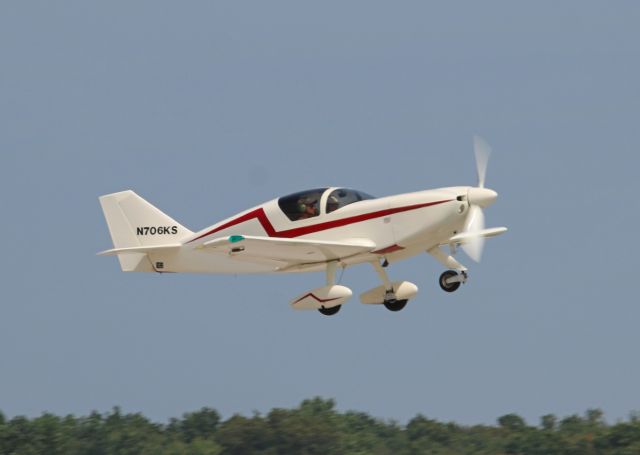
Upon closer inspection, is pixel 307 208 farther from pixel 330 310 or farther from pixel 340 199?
pixel 330 310

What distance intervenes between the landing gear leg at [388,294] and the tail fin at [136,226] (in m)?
4.75

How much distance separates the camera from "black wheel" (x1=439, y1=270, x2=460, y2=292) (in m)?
27.0

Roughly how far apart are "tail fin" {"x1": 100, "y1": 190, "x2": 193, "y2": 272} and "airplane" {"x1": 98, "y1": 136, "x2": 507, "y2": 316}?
941 millimetres

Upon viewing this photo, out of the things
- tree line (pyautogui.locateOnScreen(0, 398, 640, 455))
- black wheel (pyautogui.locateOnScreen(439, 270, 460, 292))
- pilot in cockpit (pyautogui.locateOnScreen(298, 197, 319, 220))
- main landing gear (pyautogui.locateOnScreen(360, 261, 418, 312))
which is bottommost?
black wheel (pyautogui.locateOnScreen(439, 270, 460, 292))

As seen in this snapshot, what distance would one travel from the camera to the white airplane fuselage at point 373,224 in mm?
26719

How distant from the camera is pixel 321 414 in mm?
73562

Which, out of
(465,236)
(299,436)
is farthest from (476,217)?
(299,436)

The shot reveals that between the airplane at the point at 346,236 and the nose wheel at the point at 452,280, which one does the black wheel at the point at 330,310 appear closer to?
the airplane at the point at 346,236

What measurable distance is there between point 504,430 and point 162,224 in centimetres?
4797

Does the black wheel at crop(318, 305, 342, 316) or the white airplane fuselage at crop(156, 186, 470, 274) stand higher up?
the white airplane fuselage at crop(156, 186, 470, 274)

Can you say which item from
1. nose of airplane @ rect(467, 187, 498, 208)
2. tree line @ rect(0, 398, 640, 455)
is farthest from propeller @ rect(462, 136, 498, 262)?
tree line @ rect(0, 398, 640, 455)

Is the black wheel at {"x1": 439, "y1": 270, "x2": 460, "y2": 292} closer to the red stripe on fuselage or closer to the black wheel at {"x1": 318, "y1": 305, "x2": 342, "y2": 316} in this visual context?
the red stripe on fuselage

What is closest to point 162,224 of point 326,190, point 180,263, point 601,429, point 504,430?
point 180,263

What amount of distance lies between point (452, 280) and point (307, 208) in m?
3.34
